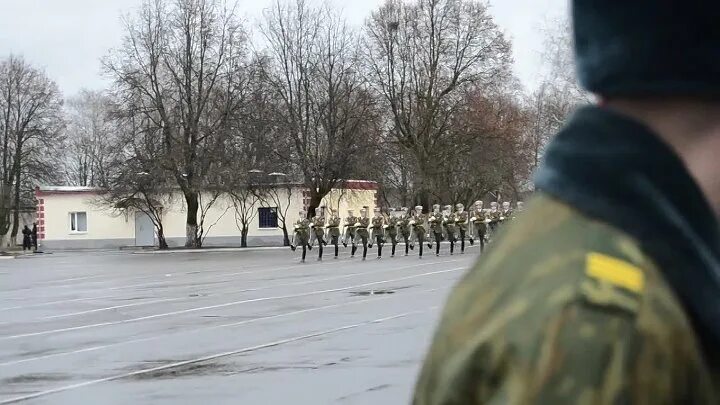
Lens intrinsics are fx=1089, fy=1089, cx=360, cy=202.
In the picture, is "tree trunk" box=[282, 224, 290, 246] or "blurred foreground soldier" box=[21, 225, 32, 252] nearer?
"tree trunk" box=[282, 224, 290, 246]

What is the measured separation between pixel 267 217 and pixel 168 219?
18.5 feet

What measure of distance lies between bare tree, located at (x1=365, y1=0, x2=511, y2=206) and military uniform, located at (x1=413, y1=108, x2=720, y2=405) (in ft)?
197

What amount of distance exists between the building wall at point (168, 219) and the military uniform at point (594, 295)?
189 feet

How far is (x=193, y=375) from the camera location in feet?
33.2

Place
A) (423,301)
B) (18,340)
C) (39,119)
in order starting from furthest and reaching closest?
1. (39,119)
2. (423,301)
3. (18,340)

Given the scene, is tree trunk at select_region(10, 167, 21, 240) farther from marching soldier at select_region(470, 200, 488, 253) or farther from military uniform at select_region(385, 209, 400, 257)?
marching soldier at select_region(470, 200, 488, 253)

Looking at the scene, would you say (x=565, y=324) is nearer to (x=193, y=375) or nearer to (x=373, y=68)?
(x=193, y=375)

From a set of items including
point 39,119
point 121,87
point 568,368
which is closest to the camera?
point 568,368

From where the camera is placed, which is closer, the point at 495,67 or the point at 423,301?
the point at 423,301

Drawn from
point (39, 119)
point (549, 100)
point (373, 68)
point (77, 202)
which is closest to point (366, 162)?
point (373, 68)

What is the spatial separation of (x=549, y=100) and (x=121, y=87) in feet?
81.4

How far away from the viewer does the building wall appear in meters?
60.3

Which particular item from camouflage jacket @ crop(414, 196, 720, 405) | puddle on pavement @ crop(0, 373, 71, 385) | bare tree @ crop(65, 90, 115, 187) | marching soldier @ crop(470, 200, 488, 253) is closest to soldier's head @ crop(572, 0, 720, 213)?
camouflage jacket @ crop(414, 196, 720, 405)

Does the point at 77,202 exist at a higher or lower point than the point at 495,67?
lower
